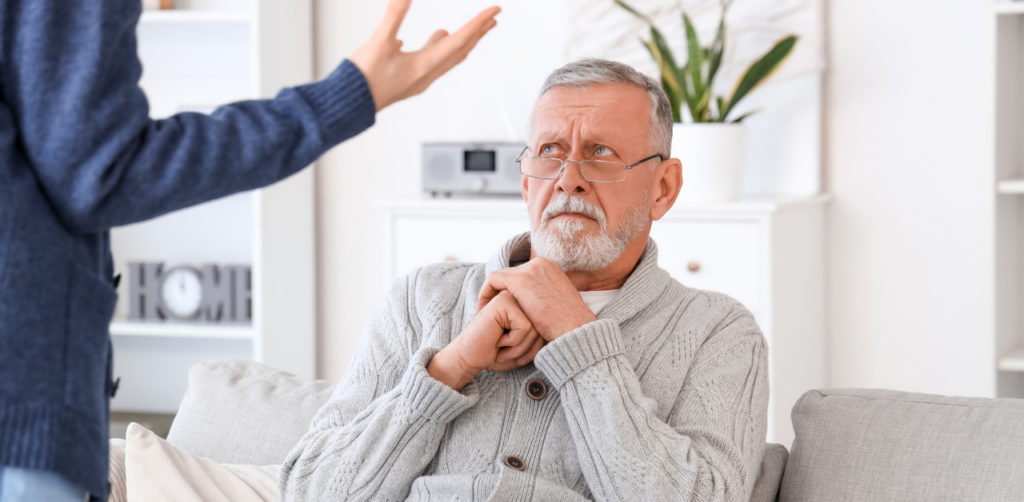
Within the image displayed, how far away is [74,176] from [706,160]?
Answer: 182 cm

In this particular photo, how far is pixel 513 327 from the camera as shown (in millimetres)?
1302

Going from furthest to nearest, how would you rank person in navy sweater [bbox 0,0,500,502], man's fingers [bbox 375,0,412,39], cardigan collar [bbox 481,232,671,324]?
cardigan collar [bbox 481,232,671,324] < man's fingers [bbox 375,0,412,39] < person in navy sweater [bbox 0,0,500,502]

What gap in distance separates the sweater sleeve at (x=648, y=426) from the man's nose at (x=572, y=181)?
287mm

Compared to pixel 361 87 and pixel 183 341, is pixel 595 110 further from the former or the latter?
pixel 183 341

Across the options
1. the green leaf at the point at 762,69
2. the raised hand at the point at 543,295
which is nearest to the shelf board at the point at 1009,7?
the green leaf at the point at 762,69

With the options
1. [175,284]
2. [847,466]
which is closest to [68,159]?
[847,466]

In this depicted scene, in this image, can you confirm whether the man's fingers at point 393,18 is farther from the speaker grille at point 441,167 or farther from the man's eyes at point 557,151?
the speaker grille at point 441,167

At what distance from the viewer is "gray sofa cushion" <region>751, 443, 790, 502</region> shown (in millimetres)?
1369

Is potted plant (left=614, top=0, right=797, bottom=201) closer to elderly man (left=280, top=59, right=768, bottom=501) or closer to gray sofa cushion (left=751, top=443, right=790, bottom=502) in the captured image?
elderly man (left=280, top=59, right=768, bottom=501)

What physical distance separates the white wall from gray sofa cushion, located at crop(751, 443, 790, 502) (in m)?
1.31

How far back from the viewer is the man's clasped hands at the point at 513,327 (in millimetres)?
1292

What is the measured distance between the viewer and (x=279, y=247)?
288cm

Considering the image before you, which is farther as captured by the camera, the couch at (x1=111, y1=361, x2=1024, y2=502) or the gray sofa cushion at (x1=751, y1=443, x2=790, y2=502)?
the gray sofa cushion at (x1=751, y1=443, x2=790, y2=502)

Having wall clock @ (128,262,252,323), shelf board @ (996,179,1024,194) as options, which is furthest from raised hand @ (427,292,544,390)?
wall clock @ (128,262,252,323)
